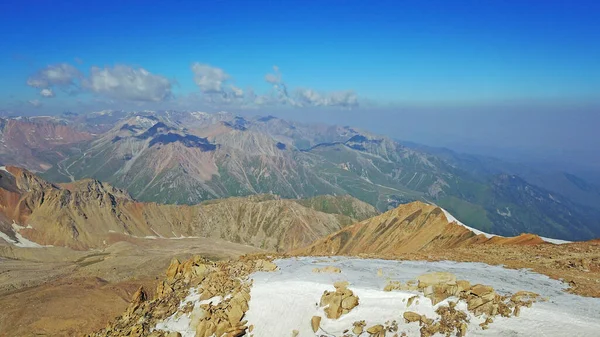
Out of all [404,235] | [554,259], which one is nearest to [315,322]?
[554,259]

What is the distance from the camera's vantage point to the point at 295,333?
Result: 2572cm

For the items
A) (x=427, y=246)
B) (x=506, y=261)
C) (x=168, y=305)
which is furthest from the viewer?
(x=427, y=246)

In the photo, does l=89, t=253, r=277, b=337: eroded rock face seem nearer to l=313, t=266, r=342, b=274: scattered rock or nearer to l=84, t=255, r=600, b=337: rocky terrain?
l=84, t=255, r=600, b=337: rocky terrain

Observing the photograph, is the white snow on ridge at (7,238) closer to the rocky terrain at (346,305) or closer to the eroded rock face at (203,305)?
the eroded rock face at (203,305)

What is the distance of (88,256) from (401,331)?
163 meters

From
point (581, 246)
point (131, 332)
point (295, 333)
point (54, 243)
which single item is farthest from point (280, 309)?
point (54, 243)

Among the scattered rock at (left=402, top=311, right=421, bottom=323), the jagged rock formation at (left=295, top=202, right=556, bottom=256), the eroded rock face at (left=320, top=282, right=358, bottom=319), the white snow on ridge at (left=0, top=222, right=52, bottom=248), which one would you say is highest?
the scattered rock at (left=402, top=311, right=421, bottom=323)

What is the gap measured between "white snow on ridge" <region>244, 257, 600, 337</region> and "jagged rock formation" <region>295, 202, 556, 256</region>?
114 feet

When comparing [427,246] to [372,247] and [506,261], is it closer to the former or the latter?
[372,247]

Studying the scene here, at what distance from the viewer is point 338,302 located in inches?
1032

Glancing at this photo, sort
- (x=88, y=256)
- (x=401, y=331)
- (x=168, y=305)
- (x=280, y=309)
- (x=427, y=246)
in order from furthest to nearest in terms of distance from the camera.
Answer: (x=88, y=256) < (x=427, y=246) < (x=168, y=305) < (x=280, y=309) < (x=401, y=331)

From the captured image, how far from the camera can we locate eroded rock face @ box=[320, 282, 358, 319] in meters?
25.9

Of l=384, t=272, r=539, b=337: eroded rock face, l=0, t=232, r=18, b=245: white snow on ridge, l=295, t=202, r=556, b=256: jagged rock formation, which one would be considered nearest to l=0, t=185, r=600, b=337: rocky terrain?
l=384, t=272, r=539, b=337: eroded rock face

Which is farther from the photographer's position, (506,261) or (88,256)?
(88,256)
